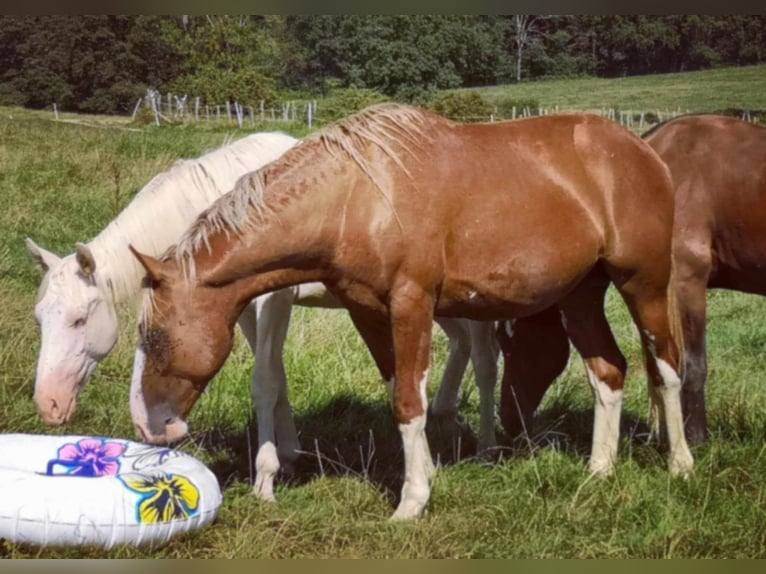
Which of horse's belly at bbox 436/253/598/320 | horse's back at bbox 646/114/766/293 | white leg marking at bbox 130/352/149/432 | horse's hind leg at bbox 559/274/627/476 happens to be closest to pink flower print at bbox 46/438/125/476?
white leg marking at bbox 130/352/149/432

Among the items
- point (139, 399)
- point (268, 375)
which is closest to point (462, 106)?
point (268, 375)

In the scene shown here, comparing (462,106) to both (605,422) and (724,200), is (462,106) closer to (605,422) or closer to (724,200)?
(724,200)

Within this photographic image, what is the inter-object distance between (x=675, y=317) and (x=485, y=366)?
3.34 ft

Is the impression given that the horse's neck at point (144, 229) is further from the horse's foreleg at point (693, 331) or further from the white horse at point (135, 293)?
the horse's foreleg at point (693, 331)

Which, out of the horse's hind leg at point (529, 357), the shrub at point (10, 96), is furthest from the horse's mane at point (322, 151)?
the shrub at point (10, 96)

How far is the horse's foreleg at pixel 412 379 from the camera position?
3.49 meters

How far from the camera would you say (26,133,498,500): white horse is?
3.88 metres

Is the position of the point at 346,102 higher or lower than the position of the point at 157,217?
higher

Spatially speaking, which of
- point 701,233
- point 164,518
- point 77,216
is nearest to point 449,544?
point 164,518

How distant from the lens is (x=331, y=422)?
16.4ft

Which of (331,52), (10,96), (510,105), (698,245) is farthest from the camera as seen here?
(510,105)

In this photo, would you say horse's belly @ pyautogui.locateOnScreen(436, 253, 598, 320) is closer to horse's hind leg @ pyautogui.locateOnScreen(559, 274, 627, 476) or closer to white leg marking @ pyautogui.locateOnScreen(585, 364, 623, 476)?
horse's hind leg @ pyautogui.locateOnScreen(559, 274, 627, 476)

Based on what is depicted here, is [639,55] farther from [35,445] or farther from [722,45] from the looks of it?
[35,445]

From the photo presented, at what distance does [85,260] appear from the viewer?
3908 millimetres
